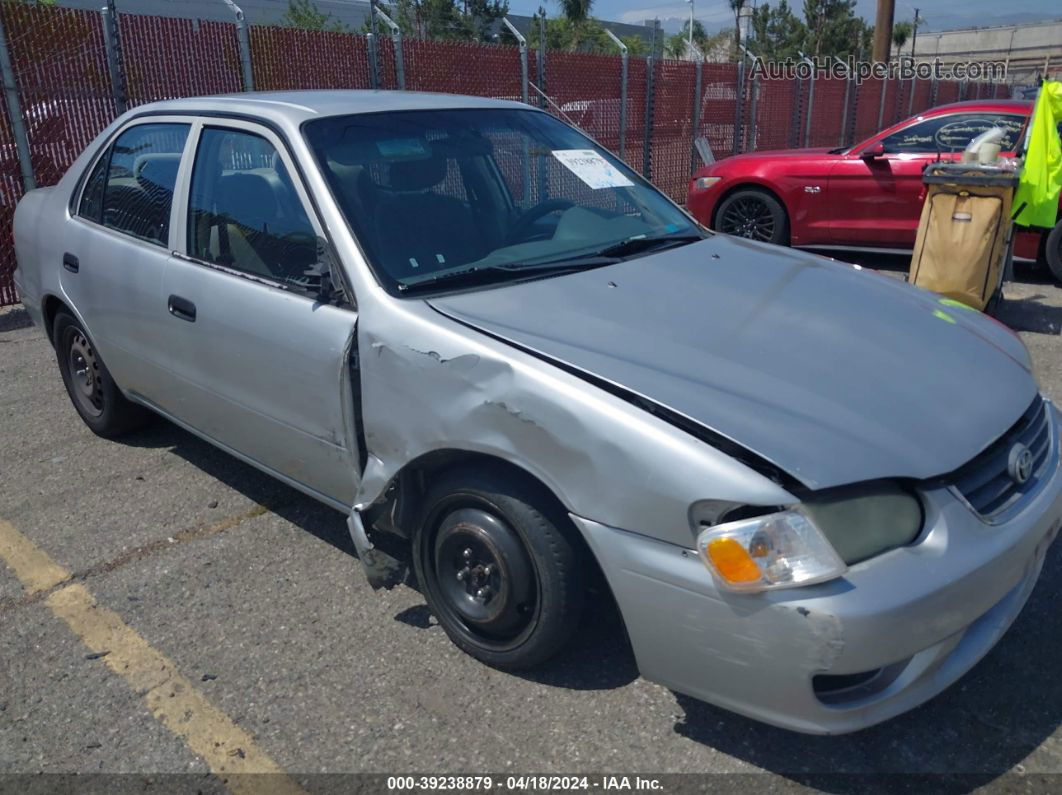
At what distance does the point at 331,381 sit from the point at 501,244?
2.63ft

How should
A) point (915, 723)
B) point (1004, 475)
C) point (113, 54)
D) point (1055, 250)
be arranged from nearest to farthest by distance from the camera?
point (1004, 475)
point (915, 723)
point (1055, 250)
point (113, 54)

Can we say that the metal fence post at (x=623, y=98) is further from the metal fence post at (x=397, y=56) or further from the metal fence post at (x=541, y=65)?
the metal fence post at (x=397, y=56)

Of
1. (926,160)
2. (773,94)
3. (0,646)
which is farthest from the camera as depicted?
(773,94)

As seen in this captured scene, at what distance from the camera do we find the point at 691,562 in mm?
2135

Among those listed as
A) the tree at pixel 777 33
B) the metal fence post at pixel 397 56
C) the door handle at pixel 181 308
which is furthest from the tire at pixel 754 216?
the tree at pixel 777 33

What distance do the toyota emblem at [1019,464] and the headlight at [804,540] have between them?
51 cm

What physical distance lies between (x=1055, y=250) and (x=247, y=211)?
7.21m

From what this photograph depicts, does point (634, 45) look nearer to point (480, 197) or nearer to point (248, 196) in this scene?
point (480, 197)

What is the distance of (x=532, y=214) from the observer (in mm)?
3432

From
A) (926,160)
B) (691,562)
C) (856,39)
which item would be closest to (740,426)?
(691,562)

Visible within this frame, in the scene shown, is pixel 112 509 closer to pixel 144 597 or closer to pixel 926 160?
pixel 144 597

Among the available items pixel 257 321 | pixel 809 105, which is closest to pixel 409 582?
pixel 257 321

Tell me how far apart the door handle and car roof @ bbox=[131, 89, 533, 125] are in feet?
2.51

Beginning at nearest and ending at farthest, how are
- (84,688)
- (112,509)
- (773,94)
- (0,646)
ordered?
1. (84,688)
2. (0,646)
3. (112,509)
4. (773,94)
